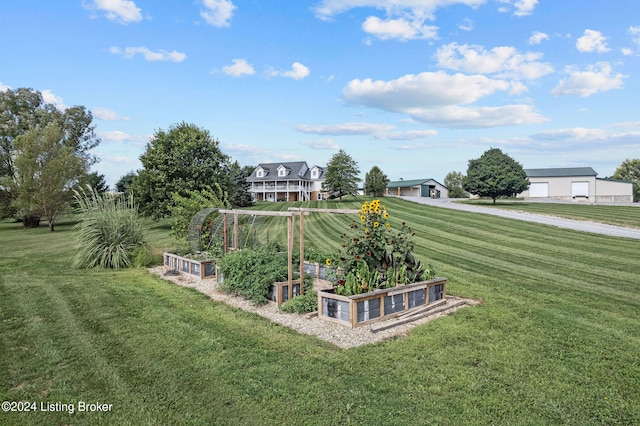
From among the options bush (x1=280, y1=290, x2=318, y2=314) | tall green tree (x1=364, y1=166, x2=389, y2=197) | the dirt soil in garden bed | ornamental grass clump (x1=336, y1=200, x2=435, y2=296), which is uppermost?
tall green tree (x1=364, y1=166, x2=389, y2=197)

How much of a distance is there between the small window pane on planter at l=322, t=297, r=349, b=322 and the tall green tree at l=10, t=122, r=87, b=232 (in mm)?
25887

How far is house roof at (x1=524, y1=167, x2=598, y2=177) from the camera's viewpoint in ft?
150

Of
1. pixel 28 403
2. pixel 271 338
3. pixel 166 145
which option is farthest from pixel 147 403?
pixel 166 145

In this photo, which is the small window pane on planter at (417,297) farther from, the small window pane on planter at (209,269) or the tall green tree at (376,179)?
the tall green tree at (376,179)

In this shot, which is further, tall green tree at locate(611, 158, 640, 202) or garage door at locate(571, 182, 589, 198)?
tall green tree at locate(611, 158, 640, 202)

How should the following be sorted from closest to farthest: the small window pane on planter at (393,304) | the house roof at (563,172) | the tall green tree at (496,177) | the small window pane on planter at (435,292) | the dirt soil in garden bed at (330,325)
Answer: the dirt soil in garden bed at (330,325) → the small window pane on planter at (393,304) → the small window pane on planter at (435,292) → the tall green tree at (496,177) → the house roof at (563,172)

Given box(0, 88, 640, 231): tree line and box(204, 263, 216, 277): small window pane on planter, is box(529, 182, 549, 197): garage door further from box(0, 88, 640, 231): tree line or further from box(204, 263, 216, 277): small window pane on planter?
box(204, 263, 216, 277): small window pane on planter

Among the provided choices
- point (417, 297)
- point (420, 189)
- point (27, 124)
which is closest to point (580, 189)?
point (420, 189)

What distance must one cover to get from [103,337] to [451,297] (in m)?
5.77

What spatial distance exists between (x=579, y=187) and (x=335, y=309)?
5101 cm

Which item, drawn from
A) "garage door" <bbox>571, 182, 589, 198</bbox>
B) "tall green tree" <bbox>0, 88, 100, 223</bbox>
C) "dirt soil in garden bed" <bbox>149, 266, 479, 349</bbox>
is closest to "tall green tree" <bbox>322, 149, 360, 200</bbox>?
"tall green tree" <bbox>0, 88, 100, 223</bbox>

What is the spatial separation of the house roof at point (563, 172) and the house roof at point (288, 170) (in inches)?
1177

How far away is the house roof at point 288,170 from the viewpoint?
54469 mm

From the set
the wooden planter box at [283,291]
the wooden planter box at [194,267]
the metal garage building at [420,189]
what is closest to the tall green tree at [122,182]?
the metal garage building at [420,189]
